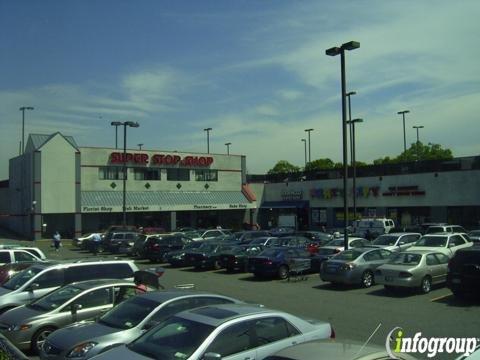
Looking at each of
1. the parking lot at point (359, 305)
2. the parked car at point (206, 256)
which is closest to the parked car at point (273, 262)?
the parking lot at point (359, 305)

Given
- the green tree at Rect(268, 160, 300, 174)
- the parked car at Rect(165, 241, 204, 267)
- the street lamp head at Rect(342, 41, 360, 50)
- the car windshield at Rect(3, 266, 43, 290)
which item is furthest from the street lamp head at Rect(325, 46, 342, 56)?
the green tree at Rect(268, 160, 300, 174)

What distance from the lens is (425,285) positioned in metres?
18.5

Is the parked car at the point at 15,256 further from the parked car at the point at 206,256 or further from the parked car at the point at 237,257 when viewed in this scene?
the parked car at the point at 237,257

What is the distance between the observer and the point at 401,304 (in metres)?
16.6

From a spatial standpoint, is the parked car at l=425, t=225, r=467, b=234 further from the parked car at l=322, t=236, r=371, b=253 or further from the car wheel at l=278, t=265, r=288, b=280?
the car wheel at l=278, t=265, r=288, b=280

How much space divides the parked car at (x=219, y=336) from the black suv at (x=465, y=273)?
392 inches

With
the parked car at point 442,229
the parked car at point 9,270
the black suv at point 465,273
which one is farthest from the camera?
the parked car at point 442,229

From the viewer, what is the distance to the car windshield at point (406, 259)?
18.8 m

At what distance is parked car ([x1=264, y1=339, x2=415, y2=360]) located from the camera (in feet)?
17.8

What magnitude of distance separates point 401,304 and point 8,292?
36.5 ft

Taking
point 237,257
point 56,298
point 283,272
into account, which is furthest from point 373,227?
point 56,298

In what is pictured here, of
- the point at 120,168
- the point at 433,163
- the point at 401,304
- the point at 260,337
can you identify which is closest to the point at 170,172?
the point at 120,168

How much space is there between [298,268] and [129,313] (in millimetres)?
15530

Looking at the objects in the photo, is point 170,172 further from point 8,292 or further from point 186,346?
point 186,346
